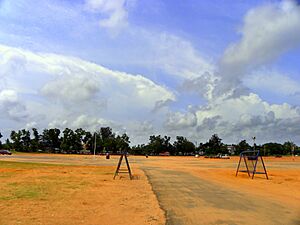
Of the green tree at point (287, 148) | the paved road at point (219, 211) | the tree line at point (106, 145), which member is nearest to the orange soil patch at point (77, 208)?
the paved road at point (219, 211)

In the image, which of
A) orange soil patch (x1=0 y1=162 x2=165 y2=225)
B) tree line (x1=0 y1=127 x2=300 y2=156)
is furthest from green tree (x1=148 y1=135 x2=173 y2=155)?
orange soil patch (x1=0 y1=162 x2=165 y2=225)

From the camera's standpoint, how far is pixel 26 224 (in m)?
9.15

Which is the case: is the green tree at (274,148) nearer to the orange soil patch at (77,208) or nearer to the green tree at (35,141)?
the green tree at (35,141)

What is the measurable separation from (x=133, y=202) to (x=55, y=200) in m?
2.75

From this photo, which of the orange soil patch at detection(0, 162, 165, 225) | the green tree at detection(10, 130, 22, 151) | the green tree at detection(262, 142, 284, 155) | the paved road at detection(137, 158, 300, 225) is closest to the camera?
the orange soil patch at detection(0, 162, 165, 225)

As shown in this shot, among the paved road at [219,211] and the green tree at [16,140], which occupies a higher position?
the green tree at [16,140]

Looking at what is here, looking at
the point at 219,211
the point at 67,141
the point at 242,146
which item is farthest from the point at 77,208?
the point at 242,146

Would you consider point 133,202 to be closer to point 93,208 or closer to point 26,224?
point 93,208

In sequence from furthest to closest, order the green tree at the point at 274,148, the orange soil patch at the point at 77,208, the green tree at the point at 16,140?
1. the green tree at the point at 274,148
2. the green tree at the point at 16,140
3. the orange soil patch at the point at 77,208

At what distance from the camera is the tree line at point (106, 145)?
138 m

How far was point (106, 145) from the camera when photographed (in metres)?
141

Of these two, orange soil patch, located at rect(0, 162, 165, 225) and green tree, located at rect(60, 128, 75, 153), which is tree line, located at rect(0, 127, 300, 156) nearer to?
green tree, located at rect(60, 128, 75, 153)

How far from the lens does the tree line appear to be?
137625mm

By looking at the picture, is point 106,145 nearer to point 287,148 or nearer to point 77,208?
point 287,148
